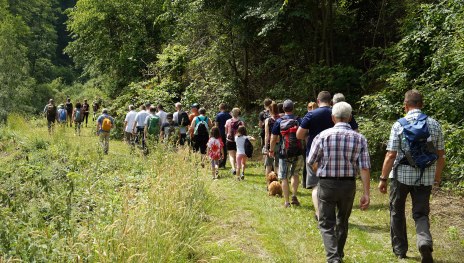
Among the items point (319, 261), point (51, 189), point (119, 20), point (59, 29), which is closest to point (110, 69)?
point (119, 20)

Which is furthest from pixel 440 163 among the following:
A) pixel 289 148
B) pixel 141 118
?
pixel 141 118

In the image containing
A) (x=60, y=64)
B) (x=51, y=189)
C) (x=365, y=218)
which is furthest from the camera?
(x=60, y=64)

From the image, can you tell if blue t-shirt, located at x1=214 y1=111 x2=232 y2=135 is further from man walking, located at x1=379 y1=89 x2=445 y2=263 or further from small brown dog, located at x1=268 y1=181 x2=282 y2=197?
man walking, located at x1=379 y1=89 x2=445 y2=263

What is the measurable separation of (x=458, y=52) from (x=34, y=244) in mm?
7550

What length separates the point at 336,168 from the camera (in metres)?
4.92

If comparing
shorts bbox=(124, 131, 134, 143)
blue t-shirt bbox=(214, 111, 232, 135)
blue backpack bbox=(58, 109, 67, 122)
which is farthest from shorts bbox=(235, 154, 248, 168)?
blue backpack bbox=(58, 109, 67, 122)

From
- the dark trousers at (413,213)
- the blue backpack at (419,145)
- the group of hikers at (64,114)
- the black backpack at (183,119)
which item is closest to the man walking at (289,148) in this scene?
the dark trousers at (413,213)

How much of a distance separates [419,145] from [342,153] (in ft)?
3.27

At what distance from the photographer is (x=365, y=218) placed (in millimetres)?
7777

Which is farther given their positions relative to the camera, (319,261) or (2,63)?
(2,63)

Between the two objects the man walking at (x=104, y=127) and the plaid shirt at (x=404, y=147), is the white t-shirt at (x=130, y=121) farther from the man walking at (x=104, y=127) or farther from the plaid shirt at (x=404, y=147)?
the plaid shirt at (x=404, y=147)

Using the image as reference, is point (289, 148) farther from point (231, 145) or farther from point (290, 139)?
point (231, 145)

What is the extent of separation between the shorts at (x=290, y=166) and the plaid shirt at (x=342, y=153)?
2879mm

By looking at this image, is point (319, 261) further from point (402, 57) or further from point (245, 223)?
point (402, 57)
